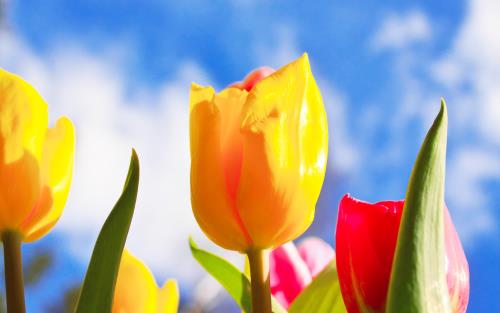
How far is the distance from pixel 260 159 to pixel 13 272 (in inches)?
4.1

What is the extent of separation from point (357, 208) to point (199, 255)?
11 cm

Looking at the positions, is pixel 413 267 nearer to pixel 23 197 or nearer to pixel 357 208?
pixel 357 208

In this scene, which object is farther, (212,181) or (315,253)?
(315,253)

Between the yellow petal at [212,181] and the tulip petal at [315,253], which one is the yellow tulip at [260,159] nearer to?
the yellow petal at [212,181]

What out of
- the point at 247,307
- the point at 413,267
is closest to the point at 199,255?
the point at 247,307

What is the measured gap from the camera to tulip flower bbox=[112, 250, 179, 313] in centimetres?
31

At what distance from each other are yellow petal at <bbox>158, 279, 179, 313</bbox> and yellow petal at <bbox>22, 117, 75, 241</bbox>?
0.06m

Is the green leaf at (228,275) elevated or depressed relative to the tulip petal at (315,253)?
depressed

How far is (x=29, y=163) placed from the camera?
30 centimetres

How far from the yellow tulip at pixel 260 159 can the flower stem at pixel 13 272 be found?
74 mm

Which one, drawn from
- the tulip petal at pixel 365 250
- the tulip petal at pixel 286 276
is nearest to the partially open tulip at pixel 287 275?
the tulip petal at pixel 286 276

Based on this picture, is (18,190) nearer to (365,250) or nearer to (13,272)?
(13,272)

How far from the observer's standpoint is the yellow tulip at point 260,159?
0.28 metres

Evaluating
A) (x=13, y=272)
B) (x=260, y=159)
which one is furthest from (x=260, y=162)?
(x=13, y=272)
